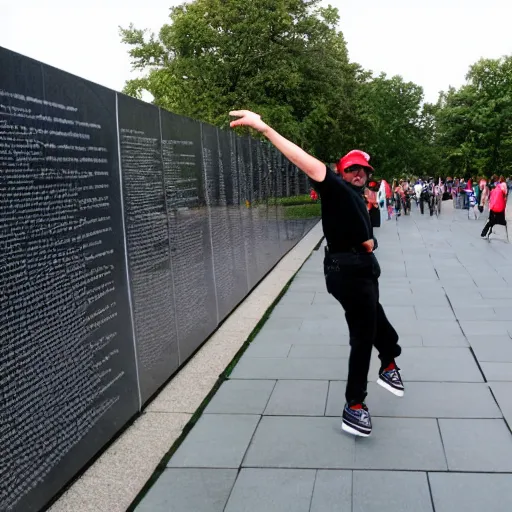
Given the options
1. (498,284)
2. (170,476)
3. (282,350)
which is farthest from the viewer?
(498,284)

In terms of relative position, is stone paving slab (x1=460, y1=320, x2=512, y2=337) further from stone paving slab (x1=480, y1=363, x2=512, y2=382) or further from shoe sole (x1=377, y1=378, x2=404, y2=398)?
shoe sole (x1=377, y1=378, x2=404, y2=398)

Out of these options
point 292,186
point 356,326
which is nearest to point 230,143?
point 356,326

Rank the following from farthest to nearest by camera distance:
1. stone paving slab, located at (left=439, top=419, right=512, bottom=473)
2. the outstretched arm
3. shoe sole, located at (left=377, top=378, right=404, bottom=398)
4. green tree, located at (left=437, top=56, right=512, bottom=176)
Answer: green tree, located at (left=437, top=56, right=512, bottom=176)
shoe sole, located at (left=377, top=378, right=404, bottom=398)
stone paving slab, located at (left=439, top=419, right=512, bottom=473)
the outstretched arm

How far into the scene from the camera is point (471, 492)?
3.45 m

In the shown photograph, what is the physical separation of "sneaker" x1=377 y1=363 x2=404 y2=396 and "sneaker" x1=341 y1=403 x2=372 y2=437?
2.24ft

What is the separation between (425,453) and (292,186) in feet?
41.5

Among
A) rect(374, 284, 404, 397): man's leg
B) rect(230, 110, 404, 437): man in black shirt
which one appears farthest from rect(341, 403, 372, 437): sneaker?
rect(374, 284, 404, 397): man's leg

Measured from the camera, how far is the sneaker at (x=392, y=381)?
4.87m

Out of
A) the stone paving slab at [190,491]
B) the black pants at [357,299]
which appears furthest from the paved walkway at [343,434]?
the black pants at [357,299]

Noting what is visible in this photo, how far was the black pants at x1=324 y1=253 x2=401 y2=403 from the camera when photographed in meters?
4.08

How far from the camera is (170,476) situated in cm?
372

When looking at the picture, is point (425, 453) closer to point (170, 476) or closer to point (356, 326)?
point (356, 326)

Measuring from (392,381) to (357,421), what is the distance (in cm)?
79

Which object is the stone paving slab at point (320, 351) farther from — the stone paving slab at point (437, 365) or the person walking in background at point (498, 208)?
the person walking in background at point (498, 208)
